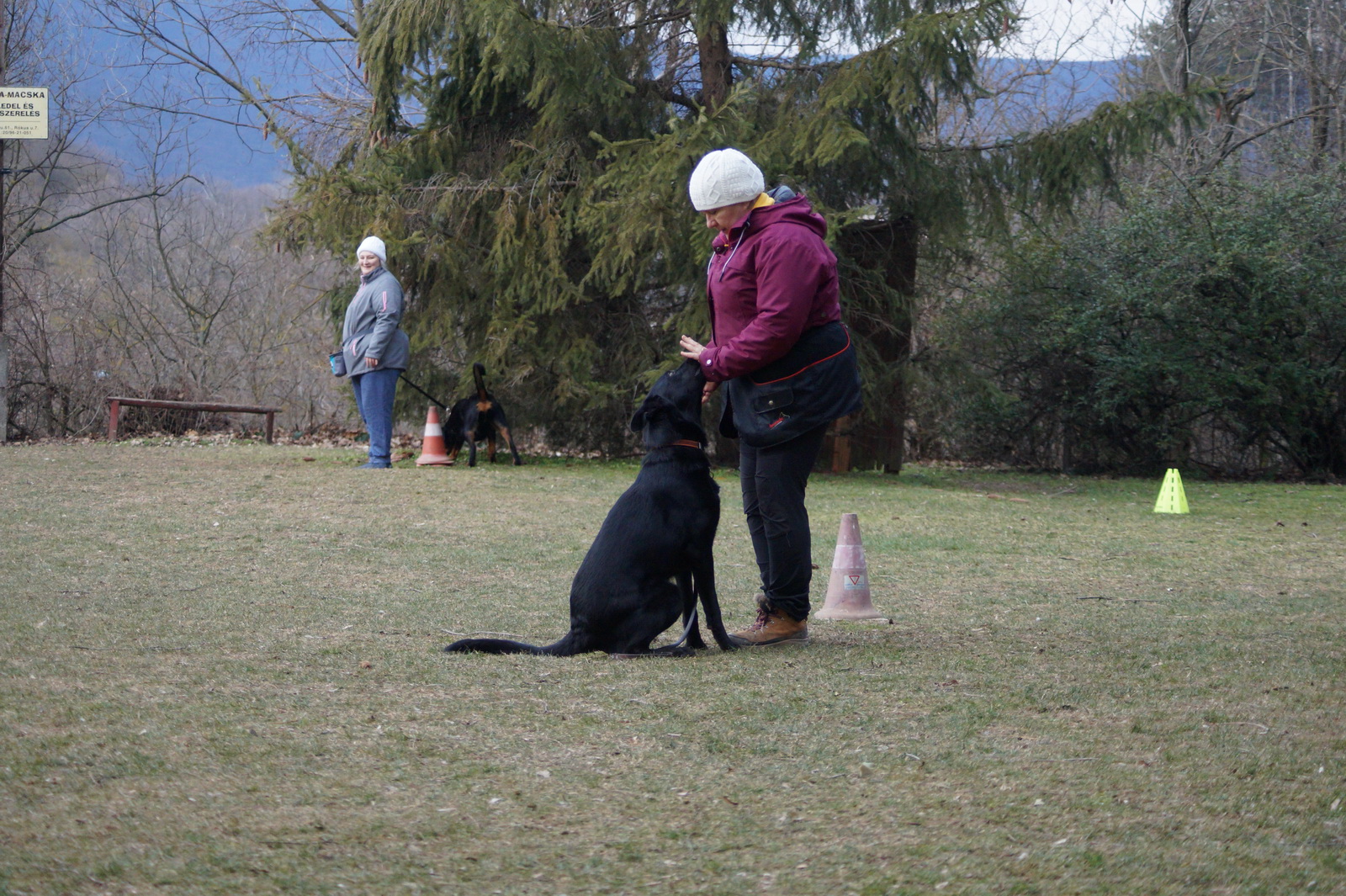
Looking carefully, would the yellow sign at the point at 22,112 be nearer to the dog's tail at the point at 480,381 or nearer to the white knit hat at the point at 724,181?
the dog's tail at the point at 480,381

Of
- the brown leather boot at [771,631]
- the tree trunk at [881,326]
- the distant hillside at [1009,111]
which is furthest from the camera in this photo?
the distant hillside at [1009,111]

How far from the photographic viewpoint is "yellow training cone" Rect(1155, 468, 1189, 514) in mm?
9969

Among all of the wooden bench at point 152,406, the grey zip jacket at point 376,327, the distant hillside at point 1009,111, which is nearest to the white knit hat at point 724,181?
the grey zip jacket at point 376,327

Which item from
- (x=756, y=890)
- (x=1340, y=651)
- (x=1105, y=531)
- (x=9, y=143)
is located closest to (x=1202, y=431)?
(x=1105, y=531)

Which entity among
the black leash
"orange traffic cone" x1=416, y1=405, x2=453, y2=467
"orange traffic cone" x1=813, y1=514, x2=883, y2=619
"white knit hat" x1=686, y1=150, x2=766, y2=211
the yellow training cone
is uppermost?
"white knit hat" x1=686, y1=150, x2=766, y2=211

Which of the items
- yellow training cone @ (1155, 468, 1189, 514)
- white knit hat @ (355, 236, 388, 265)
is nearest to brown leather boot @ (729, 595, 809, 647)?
yellow training cone @ (1155, 468, 1189, 514)

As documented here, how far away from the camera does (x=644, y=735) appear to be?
3.15 meters

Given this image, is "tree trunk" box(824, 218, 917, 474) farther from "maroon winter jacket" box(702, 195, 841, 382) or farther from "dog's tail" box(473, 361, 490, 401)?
"maroon winter jacket" box(702, 195, 841, 382)

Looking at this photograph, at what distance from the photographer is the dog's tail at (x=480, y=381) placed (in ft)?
39.5

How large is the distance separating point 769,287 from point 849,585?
163 centimetres

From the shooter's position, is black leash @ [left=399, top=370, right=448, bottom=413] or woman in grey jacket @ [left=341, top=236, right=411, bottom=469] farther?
black leash @ [left=399, top=370, right=448, bottom=413]

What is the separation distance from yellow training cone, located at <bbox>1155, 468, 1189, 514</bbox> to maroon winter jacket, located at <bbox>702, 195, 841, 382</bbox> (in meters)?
6.81

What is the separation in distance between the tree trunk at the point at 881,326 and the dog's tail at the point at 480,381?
3.87m

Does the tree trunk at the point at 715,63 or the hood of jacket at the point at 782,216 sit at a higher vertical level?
the tree trunk at the point at 715,63
